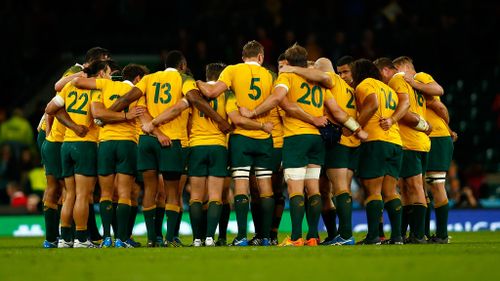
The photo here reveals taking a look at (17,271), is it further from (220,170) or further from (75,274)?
(220,170)

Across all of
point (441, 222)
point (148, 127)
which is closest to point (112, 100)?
point (148, 127)

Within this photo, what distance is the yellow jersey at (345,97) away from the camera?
51.8 feet

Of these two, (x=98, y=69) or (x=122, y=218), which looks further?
(x=98, y=69)

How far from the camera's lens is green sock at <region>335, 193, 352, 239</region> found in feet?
50.9

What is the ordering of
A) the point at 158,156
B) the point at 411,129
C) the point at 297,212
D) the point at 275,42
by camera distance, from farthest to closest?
the point at 275,42 → the point at 411,129 → the point at 158,156 → the point at 297,212

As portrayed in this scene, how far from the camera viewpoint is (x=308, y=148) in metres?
15.4

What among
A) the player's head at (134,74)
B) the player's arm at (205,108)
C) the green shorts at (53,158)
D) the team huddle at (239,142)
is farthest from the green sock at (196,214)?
the player's head at (134,74)

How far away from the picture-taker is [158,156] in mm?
15641

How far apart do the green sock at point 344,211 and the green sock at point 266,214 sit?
0.83 m

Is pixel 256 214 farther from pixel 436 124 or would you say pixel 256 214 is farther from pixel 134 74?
pixel 436 124

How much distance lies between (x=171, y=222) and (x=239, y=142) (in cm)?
134

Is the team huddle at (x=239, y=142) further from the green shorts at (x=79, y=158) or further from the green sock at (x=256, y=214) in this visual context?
the green sock at (x=256, y=214)

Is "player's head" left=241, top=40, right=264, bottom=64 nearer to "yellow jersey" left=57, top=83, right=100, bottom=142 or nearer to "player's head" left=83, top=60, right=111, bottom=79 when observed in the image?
"player's head" left=83, top=60, right=111, bottom=79

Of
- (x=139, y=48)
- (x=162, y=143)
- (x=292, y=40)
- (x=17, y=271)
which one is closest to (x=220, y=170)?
(x=162, y=143)
